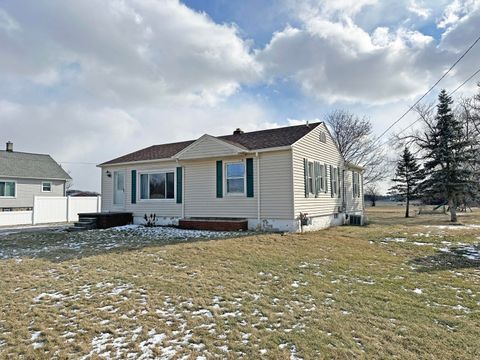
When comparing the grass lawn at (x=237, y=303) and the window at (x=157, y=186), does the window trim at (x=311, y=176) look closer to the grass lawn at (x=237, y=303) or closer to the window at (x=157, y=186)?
the grass lawn at (x=237, y=303)

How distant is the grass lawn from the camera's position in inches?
134

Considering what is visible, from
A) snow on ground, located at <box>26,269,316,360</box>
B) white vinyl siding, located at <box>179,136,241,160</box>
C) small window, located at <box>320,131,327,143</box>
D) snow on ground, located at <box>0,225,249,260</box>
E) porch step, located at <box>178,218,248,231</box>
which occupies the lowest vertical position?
snow on ground, located at <box>26,269,316,360</box>

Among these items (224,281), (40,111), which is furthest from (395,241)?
(40,111)

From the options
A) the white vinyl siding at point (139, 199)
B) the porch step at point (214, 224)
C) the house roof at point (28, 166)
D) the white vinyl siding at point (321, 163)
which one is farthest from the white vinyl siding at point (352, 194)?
the house roof at point (28, 166)

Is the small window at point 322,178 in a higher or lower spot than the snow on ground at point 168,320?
higher

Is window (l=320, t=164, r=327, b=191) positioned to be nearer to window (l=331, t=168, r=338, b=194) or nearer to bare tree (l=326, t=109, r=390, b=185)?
window (l=331, t=168, r=338, b=194)

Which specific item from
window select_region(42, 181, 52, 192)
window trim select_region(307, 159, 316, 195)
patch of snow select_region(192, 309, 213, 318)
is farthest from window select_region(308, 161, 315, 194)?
window select_region(42, 181, 52, 192)

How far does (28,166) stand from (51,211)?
9953mm

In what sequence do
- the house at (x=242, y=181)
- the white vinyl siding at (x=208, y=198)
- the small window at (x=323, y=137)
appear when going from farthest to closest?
the small window at (x=323, y=137), the white vinyl siding at (x=208, y=198), the house at (x=242, y=181)

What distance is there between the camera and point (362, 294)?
522 centimetres

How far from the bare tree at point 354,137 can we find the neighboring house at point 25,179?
27.5 m

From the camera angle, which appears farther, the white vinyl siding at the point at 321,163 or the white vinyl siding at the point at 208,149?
the white vinyl siding at the point at 208,149

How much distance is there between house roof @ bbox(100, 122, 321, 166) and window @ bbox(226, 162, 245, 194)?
35.6 inches

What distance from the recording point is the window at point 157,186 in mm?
14400
